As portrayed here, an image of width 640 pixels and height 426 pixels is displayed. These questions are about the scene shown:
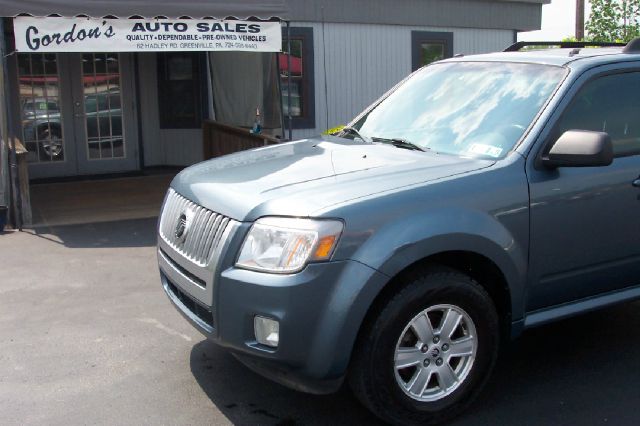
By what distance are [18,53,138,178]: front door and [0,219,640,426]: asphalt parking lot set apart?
6.08 meters

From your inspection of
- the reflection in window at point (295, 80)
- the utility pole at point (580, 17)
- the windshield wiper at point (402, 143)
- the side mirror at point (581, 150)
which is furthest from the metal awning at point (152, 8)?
the utility pole at point (580, 17)

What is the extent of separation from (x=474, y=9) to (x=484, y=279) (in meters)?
10.9

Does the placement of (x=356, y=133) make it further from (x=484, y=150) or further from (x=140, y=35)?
(x=140, y=35)

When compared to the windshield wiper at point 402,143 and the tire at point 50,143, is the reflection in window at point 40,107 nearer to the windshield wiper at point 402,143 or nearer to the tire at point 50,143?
the tire at point 50,143

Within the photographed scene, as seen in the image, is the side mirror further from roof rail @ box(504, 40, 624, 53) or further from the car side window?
roof rail @ box(504, 40, 624, 53)

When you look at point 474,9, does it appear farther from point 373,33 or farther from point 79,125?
point 79,125

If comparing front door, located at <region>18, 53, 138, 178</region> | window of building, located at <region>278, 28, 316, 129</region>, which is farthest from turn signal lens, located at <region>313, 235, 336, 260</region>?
front door, located at <region>18, 53, 138, 178</region>

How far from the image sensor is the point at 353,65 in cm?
1255

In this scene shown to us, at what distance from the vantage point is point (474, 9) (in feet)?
44.9

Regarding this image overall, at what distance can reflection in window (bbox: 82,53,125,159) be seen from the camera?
38.9 ft

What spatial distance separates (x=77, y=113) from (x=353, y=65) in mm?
4702

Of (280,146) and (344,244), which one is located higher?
(280,146)

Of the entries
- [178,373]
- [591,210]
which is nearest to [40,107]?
[178,373]

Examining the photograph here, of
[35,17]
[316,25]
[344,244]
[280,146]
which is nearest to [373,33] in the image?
[316,25]
